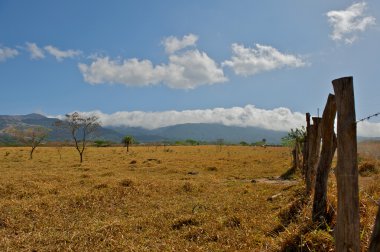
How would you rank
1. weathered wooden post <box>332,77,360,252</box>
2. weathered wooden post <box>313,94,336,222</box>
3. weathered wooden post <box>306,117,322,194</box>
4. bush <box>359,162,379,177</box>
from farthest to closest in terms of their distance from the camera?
bush <box>359,162,379,177</box>, weathered wooden post <box>306,117,322,194</box>, weathered wooden post <box>313,94,336,222</box>, weathered wooden post <box>332,77,360,252</box>

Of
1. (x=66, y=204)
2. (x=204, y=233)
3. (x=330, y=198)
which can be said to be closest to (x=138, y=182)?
(x=66, y=204)

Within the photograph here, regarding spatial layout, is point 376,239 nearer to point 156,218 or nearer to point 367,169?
point 156,218

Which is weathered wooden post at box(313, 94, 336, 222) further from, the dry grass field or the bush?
the bush

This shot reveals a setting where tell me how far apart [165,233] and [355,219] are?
587cm

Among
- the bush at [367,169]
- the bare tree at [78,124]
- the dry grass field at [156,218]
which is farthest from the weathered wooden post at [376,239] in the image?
the bare tree at [78,124]

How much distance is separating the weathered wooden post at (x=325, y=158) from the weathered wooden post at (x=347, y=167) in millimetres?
3512

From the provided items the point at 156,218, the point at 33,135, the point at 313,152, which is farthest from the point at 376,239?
the point at 33,135

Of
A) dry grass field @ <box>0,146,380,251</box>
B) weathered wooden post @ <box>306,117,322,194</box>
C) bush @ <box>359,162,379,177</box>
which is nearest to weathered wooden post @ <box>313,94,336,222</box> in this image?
dry grass field @ <box>0,146,380,251</box>

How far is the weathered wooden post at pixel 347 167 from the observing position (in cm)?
563

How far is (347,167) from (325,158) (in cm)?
412

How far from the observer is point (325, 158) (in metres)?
9.67

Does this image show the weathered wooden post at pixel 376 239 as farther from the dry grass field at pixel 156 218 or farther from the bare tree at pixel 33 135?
the bare tree at pixel 33 135

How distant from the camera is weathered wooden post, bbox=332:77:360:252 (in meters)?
5.63

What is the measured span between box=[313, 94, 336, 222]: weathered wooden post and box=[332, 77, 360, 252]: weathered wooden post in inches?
138
